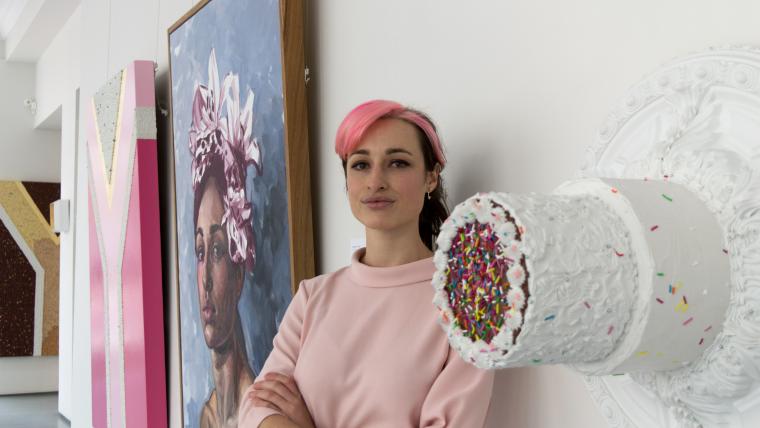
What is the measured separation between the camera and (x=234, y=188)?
8.91 ft

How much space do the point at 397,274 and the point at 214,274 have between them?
1397 millimetres

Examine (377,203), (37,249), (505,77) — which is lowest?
(377,203)

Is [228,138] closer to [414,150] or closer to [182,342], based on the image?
[182,342]

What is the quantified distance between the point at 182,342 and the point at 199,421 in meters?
0.35

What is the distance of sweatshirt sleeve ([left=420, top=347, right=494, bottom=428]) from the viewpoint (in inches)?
56.3

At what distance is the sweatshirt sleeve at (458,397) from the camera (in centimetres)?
143

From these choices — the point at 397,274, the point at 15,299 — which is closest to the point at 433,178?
the point at 397,274

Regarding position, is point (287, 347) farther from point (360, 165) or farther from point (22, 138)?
point (22, 138)

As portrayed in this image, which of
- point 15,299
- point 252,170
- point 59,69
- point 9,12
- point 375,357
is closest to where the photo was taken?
point 375,357

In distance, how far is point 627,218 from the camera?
1.05m

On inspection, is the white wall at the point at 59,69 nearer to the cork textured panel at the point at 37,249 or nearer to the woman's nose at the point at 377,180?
the cork textured panel at the point at 37,249

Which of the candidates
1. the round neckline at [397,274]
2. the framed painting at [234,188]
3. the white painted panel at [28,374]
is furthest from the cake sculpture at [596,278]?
the white painted panel at [28,374]

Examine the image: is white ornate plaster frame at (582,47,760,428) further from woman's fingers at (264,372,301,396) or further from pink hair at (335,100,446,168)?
woman's fingers at (264,372,301,396)

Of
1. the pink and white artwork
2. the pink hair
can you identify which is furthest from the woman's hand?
the pink and white artwork
